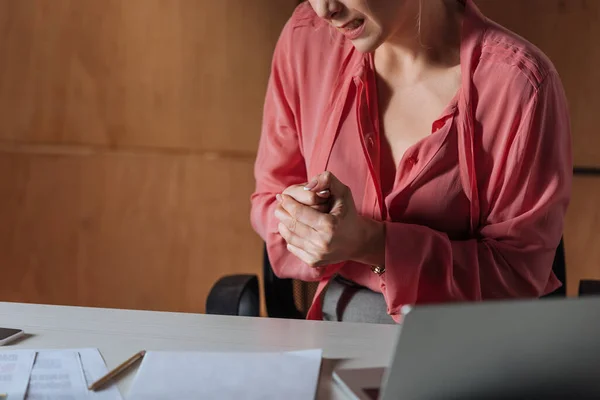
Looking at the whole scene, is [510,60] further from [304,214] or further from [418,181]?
[304,214]

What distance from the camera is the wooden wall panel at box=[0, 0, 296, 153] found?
1.82 meters

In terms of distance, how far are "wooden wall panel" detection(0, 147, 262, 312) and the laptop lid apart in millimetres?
1379

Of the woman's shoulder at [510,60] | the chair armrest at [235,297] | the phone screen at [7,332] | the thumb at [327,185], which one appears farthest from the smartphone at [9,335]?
the woman's shoulder at [510,60]

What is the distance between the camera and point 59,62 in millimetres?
1829

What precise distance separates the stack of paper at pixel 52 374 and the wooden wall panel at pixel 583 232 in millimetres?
1371

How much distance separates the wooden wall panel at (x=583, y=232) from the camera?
69.5 inches

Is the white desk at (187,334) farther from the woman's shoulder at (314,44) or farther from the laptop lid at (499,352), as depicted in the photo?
the woman's shoulder at (314,44)

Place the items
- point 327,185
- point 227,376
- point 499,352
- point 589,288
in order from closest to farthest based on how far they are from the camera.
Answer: point 499,352
point 227,376
point 327,185
point 589,288

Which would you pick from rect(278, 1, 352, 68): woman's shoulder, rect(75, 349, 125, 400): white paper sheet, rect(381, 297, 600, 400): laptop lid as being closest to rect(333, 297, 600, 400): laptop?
rect(381, 297, 600, 400): laptop lid

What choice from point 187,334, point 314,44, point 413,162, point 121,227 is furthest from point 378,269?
point 121,227

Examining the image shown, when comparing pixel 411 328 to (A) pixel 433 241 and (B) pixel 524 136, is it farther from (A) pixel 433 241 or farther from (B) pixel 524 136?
(B) pixel 524 136

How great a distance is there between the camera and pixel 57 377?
741 millimetres

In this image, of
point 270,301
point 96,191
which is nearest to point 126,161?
point 96,191

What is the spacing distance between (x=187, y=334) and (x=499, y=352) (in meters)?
0.45
